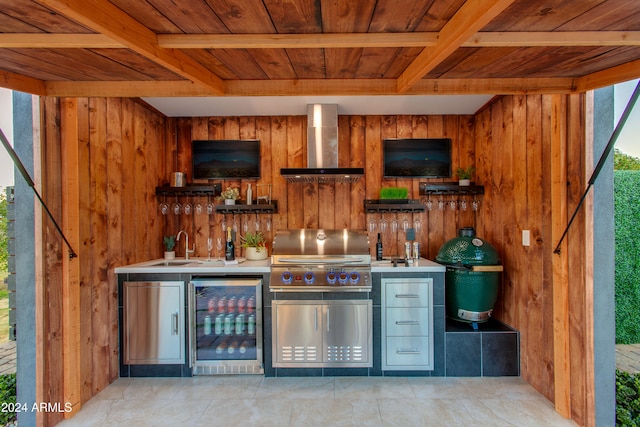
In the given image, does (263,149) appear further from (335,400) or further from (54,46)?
(335,400)

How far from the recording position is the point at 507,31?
1396mm

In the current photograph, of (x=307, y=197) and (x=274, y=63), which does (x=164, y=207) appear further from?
(x=274, y=63)

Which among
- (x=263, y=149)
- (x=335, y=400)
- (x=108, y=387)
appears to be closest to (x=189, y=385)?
(x=108, y=387)

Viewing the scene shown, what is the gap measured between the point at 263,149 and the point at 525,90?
2.48 m

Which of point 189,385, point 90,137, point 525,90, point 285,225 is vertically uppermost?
point 525,90

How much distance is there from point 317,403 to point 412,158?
2.58 m

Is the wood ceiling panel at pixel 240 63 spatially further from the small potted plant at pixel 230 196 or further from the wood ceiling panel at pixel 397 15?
the small potted plant at pixel 230 196

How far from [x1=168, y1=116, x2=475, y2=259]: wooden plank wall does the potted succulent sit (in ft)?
0.51

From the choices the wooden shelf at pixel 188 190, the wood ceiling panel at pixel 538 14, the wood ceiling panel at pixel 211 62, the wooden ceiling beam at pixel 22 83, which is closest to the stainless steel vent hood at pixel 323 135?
the wooden shelf at pixel 188 190

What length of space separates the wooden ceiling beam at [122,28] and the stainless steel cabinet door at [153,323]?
1833 millimetres

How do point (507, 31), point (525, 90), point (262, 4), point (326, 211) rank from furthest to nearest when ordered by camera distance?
point (326, 211) < point (525, 90) < point (507, 31) < point (262, 4)

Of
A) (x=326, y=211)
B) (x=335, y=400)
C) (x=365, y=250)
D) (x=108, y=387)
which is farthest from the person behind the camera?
(x=326, y=211)

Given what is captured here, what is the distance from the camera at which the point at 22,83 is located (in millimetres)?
1853

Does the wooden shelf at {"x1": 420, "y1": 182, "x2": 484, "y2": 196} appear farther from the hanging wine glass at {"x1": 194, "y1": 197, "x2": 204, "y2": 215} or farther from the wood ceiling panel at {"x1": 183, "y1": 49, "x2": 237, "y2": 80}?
the hanging wine glass at {"x1": 194, "y1": 197, "x2": 204, "y2": 215}
